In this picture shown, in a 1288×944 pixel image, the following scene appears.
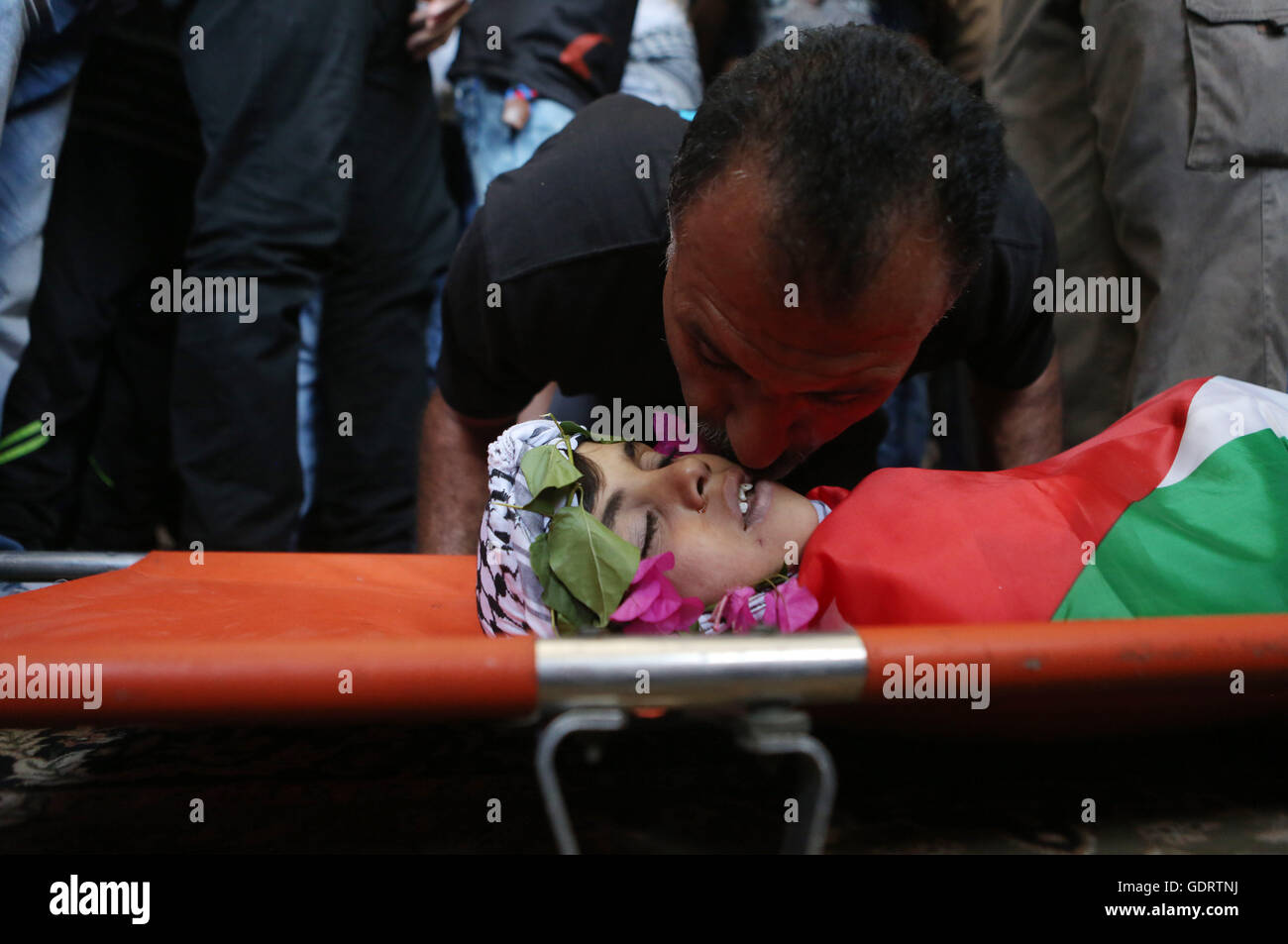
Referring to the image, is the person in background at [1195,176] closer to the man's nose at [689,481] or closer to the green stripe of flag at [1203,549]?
the green stripe of flag at [1203,549]

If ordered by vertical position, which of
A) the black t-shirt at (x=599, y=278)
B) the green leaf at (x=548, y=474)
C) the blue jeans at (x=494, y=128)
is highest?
the blue jeans at (x=494, y=128)

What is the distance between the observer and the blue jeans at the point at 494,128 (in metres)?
2.03

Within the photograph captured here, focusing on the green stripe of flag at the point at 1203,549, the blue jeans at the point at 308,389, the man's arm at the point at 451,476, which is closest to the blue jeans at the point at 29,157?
the blue jeans at the point at 308,389

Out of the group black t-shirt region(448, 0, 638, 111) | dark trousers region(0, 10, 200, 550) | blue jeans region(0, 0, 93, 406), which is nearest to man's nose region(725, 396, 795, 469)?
black t-shirt region(448, 0, 638, 111)

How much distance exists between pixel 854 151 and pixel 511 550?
25.0 inches

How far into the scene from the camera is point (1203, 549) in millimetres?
1129

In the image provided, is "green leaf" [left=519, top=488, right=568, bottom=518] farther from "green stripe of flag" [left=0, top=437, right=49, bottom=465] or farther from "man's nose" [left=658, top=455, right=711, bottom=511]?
"green stripe of flag" [left=0, top=437, right=49, bottom=465]

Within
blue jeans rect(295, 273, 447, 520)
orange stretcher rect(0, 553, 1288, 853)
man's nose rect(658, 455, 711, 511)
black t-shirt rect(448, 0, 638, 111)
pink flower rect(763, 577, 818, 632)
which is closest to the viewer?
orange stretcher rect(0, 553, 1288, 853)

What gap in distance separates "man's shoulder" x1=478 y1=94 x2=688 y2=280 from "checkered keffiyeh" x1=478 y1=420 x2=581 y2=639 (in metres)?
0.36

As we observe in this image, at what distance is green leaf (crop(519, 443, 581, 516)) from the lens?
120cm

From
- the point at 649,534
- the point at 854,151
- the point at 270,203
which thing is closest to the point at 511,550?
the point at 649,534

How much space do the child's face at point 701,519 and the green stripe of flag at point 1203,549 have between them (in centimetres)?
36

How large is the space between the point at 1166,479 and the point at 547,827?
0.91 meters
